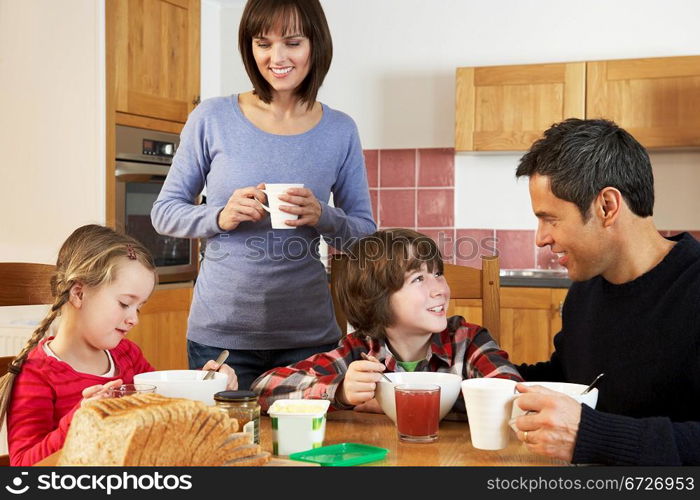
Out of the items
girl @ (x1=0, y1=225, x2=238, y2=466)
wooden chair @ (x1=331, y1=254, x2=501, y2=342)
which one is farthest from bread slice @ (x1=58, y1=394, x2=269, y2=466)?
wooden chair @ (x1=331, y1=254, x2=501, y2=342)

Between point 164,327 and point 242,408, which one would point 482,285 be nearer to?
point 242,408

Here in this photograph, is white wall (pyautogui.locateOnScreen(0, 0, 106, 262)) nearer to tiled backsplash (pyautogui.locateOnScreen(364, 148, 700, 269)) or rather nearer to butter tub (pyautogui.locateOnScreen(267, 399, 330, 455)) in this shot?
tiled backsplash (pyautogui.locateOnScreen(364, 148, 700, 269))

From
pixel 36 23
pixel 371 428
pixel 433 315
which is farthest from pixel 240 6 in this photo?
pixel 371 428

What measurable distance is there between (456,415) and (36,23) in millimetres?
2939

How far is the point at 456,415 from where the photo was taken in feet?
4.99

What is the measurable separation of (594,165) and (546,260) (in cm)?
308

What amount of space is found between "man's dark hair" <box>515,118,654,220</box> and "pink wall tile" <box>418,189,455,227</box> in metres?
3.15

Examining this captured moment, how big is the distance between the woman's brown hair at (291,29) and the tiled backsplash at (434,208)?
2.63 m

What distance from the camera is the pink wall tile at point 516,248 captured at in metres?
4.50

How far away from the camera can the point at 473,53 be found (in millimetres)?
4562

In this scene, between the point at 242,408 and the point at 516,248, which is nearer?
the point at 242,408

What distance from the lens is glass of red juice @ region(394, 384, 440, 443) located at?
4.33 feet

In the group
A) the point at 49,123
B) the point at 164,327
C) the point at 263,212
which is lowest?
the point at 164,327

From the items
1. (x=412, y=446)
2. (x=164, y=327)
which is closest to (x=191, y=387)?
(x=412, y=446)
